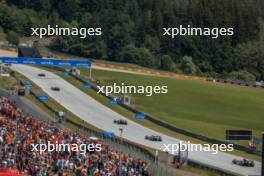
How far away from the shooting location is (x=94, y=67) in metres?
91.2

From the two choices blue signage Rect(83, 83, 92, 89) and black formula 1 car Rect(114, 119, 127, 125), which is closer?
black formula 1 car Rect(114, 119, 127, 125)

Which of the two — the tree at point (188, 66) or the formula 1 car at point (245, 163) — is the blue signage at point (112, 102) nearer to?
the formula 1 car at point (245, 163)

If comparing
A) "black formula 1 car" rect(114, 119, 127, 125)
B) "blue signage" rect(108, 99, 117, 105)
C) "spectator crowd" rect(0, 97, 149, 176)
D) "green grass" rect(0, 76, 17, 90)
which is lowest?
"black formula 1 car" rect(114, 119, 127, 125)

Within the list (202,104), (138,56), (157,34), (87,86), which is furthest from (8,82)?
(157,34)

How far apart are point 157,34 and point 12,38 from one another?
23.6 meters

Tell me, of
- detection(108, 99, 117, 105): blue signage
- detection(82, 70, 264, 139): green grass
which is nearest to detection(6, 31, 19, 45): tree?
detection(82, 70, 264, 139): green grass

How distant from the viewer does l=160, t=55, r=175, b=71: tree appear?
103 meters

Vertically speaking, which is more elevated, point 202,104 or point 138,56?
point 138,56

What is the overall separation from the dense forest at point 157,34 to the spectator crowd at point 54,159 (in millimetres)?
67473

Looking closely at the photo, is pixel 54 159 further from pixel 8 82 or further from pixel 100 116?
pixel 8 82

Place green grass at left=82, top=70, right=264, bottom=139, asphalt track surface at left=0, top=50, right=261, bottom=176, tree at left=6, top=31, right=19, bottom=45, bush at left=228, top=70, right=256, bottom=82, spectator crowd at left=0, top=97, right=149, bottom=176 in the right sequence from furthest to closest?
bush at left=228, top=70, right=256, bottom=82 < tree at left=6, top=31, right=19, bottom=45 < green grass at left=82, top=70, right=264, bottom=139 < asphalt track surface at left=0, top=50, right=261, bottom=176 < spectator crowd at left=0, top=97, right=149, bottom=176

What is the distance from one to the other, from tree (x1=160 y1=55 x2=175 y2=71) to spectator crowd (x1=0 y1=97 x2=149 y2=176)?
243 feet

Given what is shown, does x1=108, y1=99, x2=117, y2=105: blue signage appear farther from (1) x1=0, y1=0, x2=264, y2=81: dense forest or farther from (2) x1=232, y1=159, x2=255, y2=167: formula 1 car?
(1) x1=0, y1=0, x2=264, y2=81: dense forest

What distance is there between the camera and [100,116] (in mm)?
58281
